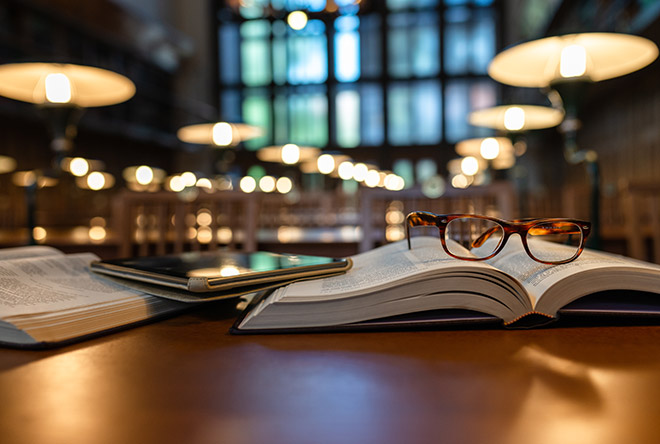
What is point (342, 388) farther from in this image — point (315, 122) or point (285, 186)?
point (315, 122)

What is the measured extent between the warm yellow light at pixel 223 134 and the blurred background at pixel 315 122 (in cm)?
2

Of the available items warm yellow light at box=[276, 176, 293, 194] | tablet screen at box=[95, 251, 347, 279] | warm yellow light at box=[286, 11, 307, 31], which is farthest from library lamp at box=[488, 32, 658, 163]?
warm yellow light at box=[286, 11, 307, 31]

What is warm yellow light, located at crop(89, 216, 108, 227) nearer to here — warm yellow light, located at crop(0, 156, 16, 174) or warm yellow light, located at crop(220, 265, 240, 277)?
warm yellow light, located at crop(0, 156, 16, 174)

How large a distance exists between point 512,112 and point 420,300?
2728 millimetres

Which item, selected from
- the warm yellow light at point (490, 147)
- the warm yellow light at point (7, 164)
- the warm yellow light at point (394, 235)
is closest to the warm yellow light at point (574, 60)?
the warm yellow light at point (394, 235)

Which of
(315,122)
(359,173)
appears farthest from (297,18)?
(315,122)

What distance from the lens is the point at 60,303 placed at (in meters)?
0.55

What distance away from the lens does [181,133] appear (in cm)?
376

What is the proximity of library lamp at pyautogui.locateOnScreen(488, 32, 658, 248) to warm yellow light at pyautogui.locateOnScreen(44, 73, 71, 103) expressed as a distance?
1534 millimetres

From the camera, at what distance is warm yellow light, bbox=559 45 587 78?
1529 millimetres

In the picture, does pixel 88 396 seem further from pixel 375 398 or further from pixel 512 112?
pixel 512 112

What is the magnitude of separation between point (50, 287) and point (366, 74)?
486 inches

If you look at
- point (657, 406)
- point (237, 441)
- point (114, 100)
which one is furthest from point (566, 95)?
point (114, 100)

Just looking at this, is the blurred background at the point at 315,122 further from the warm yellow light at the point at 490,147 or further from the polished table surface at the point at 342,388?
the polished table surface at the point at 342,388
